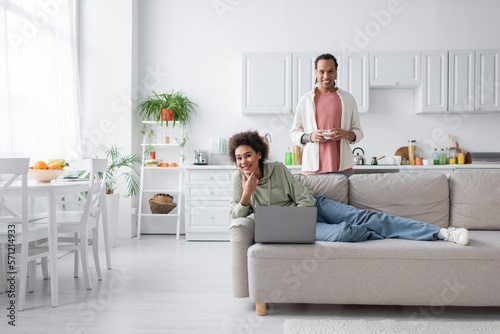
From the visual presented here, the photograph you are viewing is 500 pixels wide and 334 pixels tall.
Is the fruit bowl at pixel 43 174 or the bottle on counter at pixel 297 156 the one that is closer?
the fruit bowl at pixel 43 174

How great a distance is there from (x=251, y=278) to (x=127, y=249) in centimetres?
252

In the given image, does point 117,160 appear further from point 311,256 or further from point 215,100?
point 311,256

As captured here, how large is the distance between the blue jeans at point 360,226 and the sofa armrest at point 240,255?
1.38 feet

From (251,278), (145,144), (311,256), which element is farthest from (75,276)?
(145,144)

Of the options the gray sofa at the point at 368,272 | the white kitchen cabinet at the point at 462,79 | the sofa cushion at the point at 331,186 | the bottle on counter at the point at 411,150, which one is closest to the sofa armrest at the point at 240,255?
the gray sofa at the point at 368,272

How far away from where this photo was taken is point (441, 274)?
7.49 ft

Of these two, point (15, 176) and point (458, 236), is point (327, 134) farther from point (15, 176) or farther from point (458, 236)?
point (15, 176)

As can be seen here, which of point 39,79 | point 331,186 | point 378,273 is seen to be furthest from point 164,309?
point 39,79

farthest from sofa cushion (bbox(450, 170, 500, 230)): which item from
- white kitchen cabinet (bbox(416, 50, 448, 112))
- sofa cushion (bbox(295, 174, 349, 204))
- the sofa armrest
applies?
white kitchen cabinet (bbox(416, 50, 448, 112))

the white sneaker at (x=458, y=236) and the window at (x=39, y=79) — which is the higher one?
the window at (x=39, y=79)

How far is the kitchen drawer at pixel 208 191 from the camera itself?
501 cm

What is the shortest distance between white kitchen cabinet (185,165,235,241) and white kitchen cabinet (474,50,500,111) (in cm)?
292

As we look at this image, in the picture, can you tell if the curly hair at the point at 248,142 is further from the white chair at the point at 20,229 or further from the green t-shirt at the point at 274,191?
the white chair at the point at 20,229

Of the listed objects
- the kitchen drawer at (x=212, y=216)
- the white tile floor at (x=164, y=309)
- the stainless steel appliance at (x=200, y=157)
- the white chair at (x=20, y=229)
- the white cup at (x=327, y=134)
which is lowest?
the white tile floor at (x=164, y=309)
